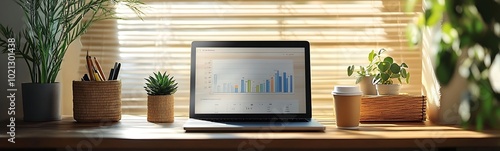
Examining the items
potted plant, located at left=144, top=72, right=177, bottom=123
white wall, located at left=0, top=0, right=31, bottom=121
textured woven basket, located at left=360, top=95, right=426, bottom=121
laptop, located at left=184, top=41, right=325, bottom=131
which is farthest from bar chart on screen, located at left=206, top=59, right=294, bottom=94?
white wall, located at left=0, top=0, right=31, bottom=121

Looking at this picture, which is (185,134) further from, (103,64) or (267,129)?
(103,64)

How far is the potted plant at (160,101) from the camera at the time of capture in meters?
1.67

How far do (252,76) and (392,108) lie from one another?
0.45 meters

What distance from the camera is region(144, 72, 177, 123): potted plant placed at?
5.49 ft

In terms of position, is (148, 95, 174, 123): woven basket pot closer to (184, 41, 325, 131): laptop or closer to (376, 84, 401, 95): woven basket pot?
(184, 41, 325, 131): laptop

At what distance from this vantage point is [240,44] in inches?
66.7

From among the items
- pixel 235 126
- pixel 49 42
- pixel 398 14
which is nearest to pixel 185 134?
pixel 235 126

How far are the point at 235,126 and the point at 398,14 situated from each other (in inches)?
30.2

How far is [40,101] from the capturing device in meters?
1.65

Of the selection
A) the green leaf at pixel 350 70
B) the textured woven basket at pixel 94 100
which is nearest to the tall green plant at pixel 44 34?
the textured woven basket at pixel 94 100

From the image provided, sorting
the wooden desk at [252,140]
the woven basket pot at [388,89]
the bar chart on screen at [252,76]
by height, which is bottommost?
the wooden desk at [252,140]

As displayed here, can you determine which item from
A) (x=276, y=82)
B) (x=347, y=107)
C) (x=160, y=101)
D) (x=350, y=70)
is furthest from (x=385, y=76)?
(x=160, y=101)

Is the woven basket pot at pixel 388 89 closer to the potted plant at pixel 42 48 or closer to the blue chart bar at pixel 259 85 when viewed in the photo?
the blue chart bar at pixel 259 85

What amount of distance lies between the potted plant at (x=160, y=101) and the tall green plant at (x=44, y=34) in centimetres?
30
